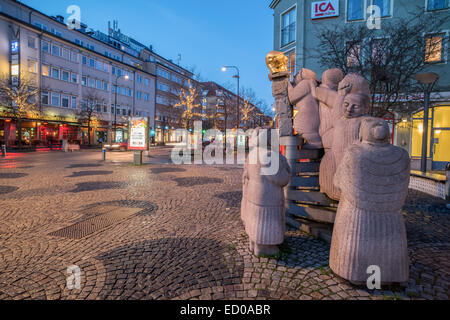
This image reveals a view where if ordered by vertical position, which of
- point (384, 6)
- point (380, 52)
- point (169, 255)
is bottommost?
point (169, 255)

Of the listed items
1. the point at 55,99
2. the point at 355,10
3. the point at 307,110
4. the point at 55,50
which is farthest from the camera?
the point at 55,99

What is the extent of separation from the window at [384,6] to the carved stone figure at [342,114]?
17838 mm

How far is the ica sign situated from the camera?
18.4 meters

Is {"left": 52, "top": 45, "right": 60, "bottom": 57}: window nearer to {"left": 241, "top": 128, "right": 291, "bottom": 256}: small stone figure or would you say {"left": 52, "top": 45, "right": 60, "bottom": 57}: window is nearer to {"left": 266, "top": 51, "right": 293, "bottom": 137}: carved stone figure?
{"left": 266, "top": 51, "right": 293, "bottom": 137}: carved stone figure

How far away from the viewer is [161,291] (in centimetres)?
277

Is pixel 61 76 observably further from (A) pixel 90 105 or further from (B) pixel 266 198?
(B) pixel 266 198

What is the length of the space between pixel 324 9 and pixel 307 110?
59.5 ft

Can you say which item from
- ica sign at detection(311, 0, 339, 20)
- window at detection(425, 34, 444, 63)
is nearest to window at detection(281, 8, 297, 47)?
ica sign at detection(311, 0, 339, 20)

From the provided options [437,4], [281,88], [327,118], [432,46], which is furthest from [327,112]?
[437,4]

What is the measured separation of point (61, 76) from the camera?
115 ft

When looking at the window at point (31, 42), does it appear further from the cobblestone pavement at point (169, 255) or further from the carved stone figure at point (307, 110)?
the carved stone figure at point (307, 110)

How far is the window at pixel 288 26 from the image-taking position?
21.0 m

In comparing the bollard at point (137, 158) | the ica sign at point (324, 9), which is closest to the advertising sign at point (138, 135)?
the bollard at point (137, 158)
